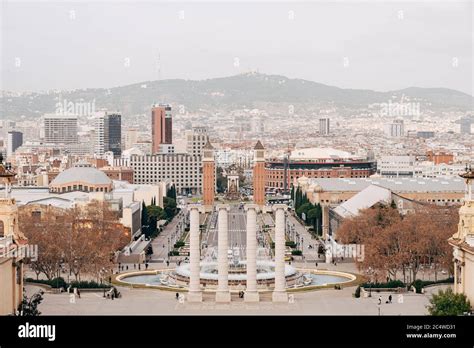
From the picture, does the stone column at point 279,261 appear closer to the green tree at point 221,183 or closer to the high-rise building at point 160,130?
the green tree at point 221,183

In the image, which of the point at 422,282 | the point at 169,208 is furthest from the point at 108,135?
the point at 422,282

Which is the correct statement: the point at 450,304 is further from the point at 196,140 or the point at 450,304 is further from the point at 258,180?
the point at 196,140

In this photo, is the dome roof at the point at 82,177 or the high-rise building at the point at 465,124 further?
the high-rise building at the point at 465,124

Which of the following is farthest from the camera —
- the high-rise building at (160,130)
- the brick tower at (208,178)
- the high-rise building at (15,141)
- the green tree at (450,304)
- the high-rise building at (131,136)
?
the high-rise building at (131,136)

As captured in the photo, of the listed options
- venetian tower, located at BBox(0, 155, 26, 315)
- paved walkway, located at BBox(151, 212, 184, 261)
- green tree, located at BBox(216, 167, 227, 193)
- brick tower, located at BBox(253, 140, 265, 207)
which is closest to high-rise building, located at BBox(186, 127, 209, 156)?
green tree, located at BBox(216, 167, 227, 193)

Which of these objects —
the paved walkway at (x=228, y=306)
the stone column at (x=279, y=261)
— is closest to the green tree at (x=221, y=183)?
the paved walkway at (x=228, y=306)
